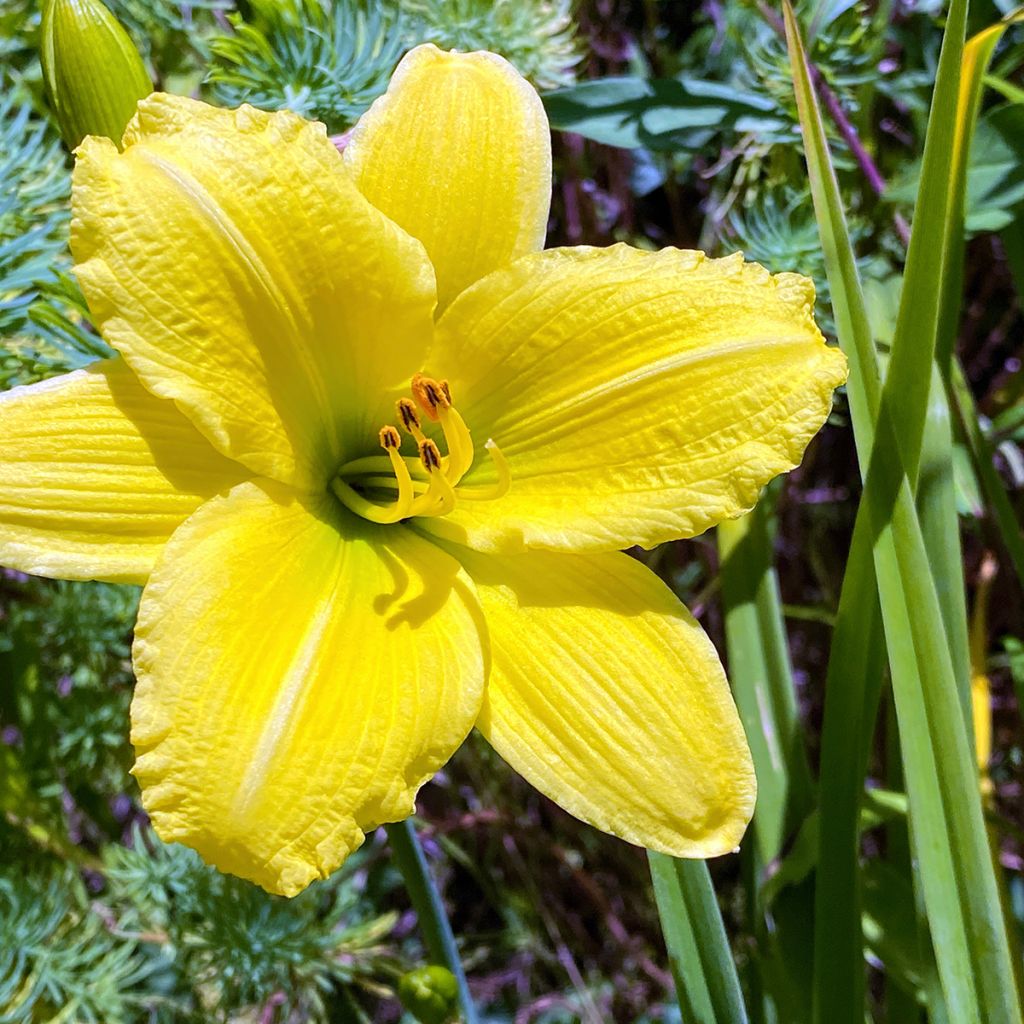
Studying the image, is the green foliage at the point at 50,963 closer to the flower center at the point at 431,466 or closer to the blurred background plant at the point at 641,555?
the blurred background plant at the point at 641,555

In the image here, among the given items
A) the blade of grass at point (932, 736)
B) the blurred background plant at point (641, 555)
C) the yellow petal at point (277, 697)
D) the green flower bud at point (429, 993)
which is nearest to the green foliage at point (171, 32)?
the blurred background plant at point (641, 555)

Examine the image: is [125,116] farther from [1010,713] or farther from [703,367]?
[1010,713]

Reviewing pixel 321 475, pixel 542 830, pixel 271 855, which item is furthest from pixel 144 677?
pixel 542 830

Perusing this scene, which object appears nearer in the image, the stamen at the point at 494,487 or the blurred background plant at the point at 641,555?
the stamen at the point at 494,487

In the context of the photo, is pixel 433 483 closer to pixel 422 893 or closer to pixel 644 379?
pixel 644 379

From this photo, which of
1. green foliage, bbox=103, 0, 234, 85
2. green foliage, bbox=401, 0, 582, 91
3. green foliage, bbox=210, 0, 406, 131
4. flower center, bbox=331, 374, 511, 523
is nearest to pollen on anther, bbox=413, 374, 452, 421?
flower center, bbox=331, 374, 511, 523

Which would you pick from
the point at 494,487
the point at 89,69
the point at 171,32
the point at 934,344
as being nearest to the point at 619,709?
the point at 494,487
